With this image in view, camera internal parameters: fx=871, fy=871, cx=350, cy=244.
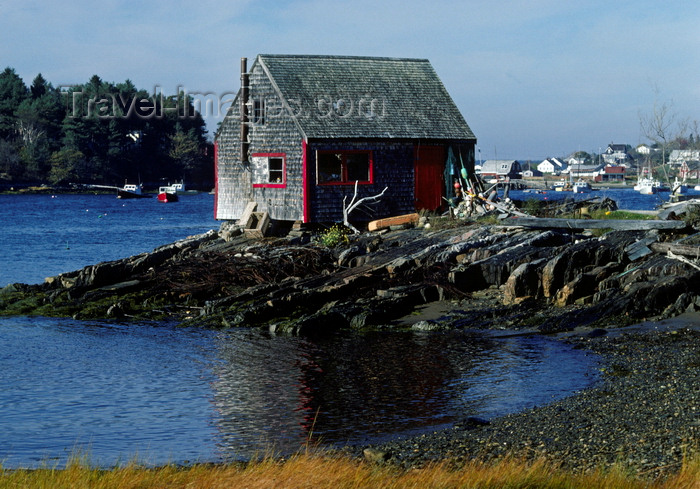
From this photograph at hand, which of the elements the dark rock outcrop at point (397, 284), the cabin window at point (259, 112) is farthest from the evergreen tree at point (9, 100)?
the dark rock outcrop at point (397, 284)

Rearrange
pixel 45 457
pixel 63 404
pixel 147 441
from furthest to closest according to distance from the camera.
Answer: pixel 63 404 < pixel 147 441 < pixel 45 457

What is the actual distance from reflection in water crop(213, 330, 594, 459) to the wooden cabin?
12585 mm

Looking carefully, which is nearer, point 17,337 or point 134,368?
point 134,368

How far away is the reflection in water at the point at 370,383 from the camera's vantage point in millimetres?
13047

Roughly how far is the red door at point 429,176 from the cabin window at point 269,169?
517 cm

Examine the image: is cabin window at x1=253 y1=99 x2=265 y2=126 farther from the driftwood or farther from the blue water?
the blue water

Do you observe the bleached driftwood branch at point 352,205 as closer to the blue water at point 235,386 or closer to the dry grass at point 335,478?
the blue water at point 235,386

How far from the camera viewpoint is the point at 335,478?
28.3 feet

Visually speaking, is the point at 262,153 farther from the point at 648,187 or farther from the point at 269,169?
the point at 648,187

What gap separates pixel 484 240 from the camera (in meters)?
26.3

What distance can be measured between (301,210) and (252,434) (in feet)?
66.1

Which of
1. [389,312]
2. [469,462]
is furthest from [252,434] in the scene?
[389,312]

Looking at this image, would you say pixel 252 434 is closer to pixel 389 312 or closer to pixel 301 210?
pixel 389 312

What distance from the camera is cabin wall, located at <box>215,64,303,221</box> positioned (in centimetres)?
3278
